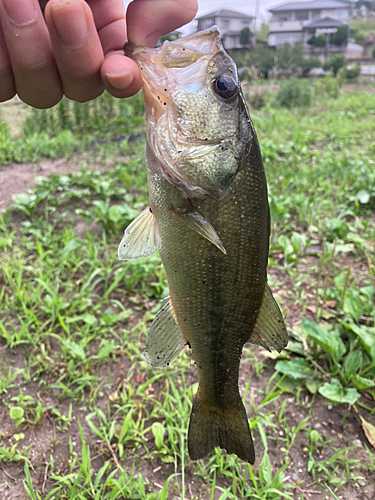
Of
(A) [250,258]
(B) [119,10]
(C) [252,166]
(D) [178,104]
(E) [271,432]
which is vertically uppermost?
(B) [119,10]

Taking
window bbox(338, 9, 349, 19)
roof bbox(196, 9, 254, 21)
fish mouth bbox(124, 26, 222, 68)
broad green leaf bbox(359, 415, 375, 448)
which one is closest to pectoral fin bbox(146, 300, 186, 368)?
fish mouth bbox(124, 26, 222, 68)

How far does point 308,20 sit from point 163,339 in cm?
2737

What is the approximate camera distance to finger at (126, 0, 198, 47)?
1.26 meters

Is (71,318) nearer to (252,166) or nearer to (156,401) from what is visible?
(156,401)

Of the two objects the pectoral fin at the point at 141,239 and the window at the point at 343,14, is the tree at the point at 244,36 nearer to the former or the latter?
the pectoral fin at the point at 141,239

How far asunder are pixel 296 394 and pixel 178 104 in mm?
1992

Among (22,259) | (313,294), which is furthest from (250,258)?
(22,259)

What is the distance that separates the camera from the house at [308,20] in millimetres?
20625

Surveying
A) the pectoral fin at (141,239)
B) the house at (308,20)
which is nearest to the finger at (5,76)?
the pectoral fin at (141,239)

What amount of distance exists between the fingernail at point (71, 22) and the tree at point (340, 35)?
24379 millimetres

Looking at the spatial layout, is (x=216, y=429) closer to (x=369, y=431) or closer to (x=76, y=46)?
(x=369, y=431)

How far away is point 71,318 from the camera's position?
2.79 meters

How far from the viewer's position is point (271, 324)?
1.42 metres

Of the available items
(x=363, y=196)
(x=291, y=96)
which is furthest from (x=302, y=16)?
(x=363, y=196)
